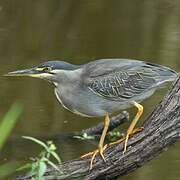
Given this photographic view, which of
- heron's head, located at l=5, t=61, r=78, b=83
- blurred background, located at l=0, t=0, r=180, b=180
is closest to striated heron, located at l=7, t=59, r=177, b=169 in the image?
heron's head, located at l=5, t=61, r=78, b=83

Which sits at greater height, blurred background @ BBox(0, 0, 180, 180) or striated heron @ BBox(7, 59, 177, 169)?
striated heron @ BBox(7, 59, 177, 169)

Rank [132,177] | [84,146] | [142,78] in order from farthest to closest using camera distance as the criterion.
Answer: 1. [84,146]
2. [132,177]
3. [142,78]

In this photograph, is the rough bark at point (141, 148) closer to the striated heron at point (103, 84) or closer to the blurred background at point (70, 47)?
the striated heron at point (103, 84)

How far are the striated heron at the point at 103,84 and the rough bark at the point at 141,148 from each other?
0.31 ft

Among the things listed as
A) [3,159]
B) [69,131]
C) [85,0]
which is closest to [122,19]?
[85,0]

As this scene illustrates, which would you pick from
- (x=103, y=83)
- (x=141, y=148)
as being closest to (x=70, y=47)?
(x=103, y=83)

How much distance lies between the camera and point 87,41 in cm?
818

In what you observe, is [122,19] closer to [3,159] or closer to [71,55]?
[71,55]

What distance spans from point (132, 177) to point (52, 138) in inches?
30.0

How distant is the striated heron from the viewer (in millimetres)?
4148

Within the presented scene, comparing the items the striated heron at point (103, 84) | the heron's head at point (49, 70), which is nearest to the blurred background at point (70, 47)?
the striated heron at point (103, 84)

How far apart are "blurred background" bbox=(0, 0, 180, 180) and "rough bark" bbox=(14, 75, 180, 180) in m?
1.04

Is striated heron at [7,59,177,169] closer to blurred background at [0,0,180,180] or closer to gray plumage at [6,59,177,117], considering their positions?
gray plumage at [6,59,177,117]

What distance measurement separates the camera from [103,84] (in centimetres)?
419
